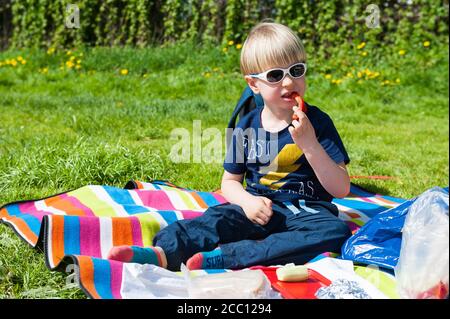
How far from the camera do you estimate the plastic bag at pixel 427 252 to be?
70.7 inches

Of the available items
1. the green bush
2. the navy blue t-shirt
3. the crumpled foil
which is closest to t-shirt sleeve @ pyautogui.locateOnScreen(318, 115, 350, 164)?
the navy blue t-shirt

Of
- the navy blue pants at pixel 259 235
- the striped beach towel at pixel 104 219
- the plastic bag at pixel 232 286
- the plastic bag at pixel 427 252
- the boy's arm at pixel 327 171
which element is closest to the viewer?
the plastic bag at pixel 427 252

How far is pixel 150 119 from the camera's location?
543 cm

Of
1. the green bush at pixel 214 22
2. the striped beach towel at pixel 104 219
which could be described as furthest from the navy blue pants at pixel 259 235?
the green bush at pixel 214 22

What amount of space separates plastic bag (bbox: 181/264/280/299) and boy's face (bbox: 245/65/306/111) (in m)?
0.89

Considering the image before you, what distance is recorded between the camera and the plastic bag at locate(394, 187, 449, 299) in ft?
5.89

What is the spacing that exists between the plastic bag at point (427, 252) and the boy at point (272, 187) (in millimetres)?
517

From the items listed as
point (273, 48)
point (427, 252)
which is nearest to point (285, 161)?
point (273, 48)

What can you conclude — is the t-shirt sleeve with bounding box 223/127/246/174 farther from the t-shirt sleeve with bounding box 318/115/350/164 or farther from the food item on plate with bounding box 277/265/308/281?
the food item on plate with bounding box 277/265/308/281

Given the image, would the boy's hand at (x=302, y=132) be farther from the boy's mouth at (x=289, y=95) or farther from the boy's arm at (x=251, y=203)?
the boy's arm at (x=251, y=203)

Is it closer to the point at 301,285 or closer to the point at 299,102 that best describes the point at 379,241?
the point at 301,285

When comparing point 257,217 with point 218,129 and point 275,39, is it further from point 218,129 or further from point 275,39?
point 218,129

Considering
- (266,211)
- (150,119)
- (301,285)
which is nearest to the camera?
(301,285)

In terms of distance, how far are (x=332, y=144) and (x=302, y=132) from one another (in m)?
0.27
